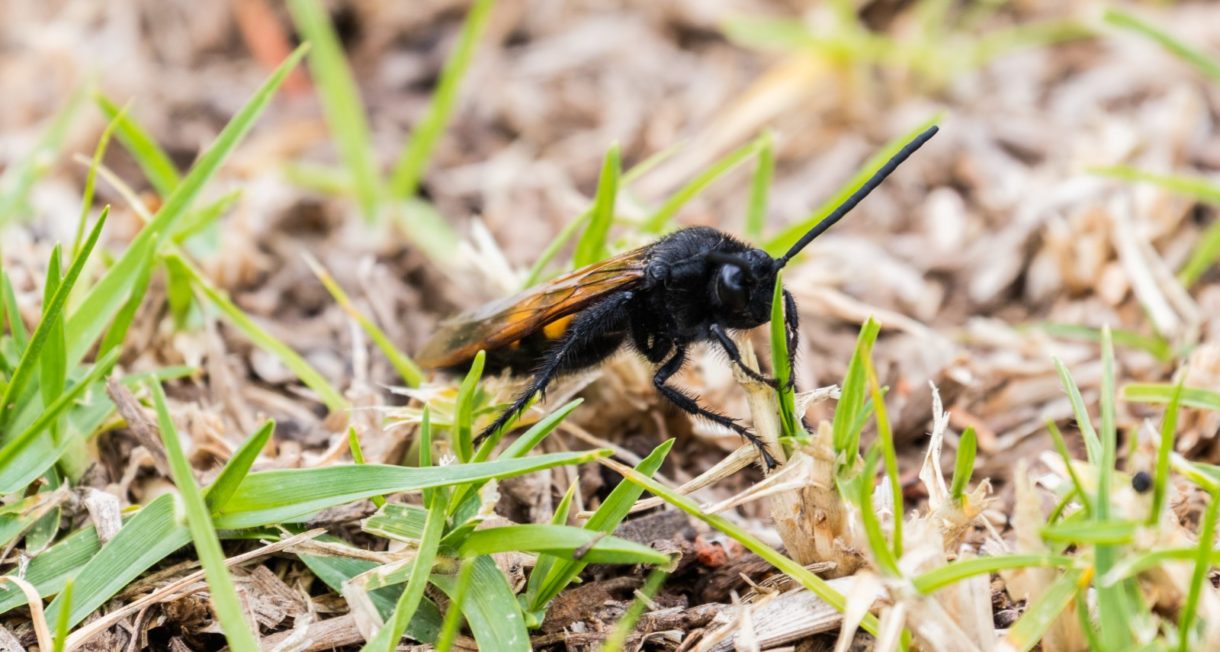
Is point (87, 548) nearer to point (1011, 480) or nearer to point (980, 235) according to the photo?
point (1011, 480)

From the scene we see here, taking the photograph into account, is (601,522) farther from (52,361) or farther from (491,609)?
(52,361)

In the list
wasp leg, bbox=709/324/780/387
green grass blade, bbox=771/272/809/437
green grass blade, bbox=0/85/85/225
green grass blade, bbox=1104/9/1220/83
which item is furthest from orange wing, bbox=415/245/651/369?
green grass blade, bbox=1104/9/1220/83

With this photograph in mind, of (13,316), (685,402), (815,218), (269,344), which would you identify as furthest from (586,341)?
(13,316)

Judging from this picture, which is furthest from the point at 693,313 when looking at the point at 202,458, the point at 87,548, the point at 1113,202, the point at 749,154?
the point at 1113,202

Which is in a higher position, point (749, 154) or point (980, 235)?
point (749, 154)

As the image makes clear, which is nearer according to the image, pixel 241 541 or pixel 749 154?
pixel 241 541
